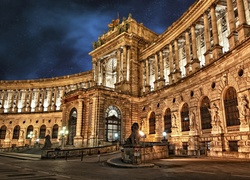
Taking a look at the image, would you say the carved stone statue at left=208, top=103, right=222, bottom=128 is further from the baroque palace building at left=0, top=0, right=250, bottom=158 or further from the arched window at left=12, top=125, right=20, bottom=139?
the arched window at left=12, top=125, right=20, bottom=139

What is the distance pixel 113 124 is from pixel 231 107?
2010 centimetres

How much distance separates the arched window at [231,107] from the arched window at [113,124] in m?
19.3

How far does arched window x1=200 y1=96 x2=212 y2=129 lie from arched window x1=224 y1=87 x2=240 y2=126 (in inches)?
97.8

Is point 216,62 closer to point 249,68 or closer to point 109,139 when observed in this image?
point 249,68

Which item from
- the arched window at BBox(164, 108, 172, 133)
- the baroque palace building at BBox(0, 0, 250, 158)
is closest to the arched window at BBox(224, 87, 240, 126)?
the baroque palace building at BBox(0, 0, 250, 158)

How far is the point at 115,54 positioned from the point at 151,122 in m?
17.8

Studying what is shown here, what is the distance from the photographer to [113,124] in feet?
115

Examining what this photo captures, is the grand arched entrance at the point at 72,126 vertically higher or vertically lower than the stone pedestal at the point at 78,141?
higher

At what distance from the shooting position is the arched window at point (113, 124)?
112ft

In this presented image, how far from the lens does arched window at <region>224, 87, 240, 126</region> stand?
19319 millimetres

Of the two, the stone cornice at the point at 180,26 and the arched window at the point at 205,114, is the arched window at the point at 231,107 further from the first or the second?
the stone cornice at the point at 180,26

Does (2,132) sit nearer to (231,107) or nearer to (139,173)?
(139,173)

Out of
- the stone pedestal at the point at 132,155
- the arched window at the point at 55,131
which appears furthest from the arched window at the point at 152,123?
the arched window at the point at 55,131

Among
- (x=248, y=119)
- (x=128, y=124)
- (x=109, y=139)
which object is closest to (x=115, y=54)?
(x=128, y=124)
